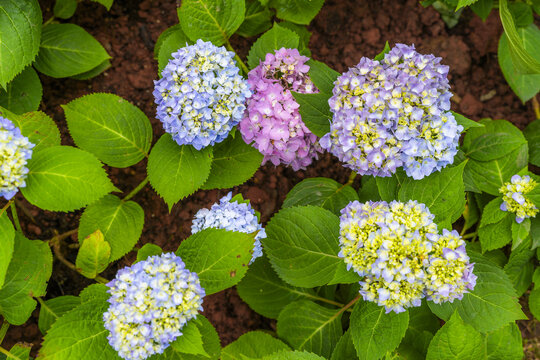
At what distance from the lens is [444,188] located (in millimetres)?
2627

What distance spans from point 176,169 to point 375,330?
136cm

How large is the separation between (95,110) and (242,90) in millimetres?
884

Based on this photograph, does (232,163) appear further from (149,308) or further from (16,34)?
(16,34)

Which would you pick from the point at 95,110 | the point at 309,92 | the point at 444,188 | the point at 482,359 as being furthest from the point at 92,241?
the point at 482,359

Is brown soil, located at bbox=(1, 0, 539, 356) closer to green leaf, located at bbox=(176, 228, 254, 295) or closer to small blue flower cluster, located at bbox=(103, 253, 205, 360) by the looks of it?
green leaf, located at bbox=(176, 228, 254, 295)

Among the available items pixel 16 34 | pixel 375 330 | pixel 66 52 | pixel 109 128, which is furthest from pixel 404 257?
Answer: pixel 66 52

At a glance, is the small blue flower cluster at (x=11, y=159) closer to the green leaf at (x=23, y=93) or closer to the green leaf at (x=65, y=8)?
the green leaf at (x=23, y=93)

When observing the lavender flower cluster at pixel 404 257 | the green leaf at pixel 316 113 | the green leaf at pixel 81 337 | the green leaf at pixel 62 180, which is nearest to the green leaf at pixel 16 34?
the green leaf at pixel 62 180

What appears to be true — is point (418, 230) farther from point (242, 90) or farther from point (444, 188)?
point (242, 90)

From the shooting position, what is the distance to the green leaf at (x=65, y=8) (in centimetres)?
336

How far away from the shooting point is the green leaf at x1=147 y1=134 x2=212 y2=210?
281 centimetres

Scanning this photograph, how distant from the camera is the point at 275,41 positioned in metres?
3.02

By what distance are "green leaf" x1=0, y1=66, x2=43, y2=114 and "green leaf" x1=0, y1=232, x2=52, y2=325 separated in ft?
2.89

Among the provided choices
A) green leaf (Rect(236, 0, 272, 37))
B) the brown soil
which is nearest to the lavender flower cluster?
the brown soil
